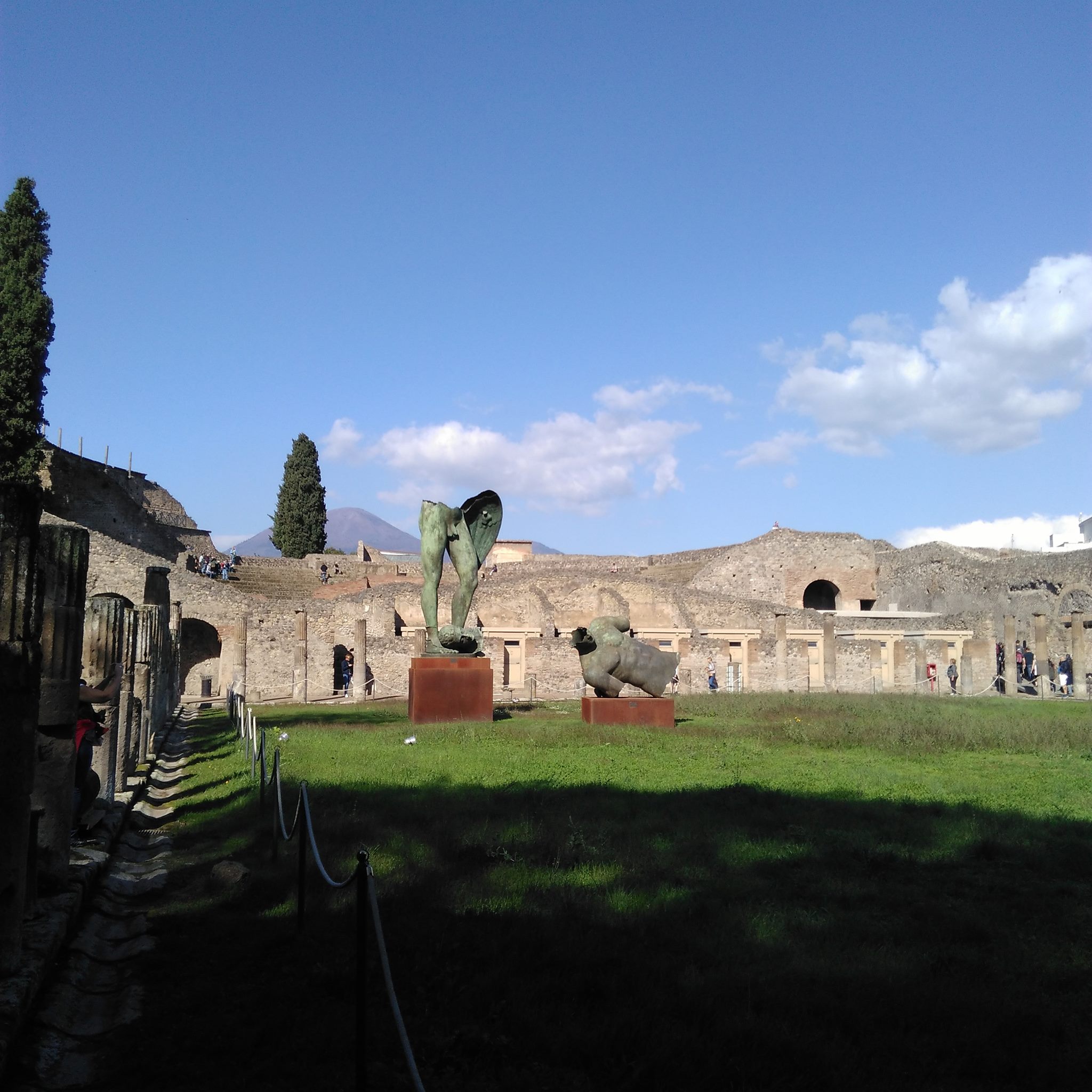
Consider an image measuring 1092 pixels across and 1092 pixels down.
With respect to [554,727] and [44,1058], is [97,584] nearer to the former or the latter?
[554,727]

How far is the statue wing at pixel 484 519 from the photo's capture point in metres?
15.4

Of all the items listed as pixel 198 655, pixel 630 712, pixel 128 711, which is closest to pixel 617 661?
pixel 630 712

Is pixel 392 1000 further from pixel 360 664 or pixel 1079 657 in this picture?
pixel 1079 657

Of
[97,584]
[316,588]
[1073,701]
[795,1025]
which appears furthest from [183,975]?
[316,588]

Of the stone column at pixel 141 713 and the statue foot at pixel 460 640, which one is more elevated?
the statue foot at pixel 460 640

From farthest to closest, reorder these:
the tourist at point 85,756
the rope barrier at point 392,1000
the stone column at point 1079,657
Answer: the stone column at point 1079,657 → the tourist at point 85,756 → the rope barrier at point 392,1000

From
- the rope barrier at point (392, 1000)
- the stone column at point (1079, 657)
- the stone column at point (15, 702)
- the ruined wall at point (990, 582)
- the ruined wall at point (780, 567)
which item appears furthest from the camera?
the ruined wall at point (780, 567)

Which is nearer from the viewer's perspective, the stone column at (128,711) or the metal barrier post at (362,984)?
the metal barrier post at (362,984)

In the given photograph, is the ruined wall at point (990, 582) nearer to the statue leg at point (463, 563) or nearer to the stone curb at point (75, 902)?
the statue leg at point (463, 563)

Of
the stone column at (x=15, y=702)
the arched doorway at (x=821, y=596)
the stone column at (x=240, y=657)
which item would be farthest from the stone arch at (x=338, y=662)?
the stone column at (x=15, y=702)

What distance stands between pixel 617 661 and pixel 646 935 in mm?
9832

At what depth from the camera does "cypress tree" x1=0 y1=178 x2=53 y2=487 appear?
98.8 feet

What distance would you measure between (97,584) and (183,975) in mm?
29174

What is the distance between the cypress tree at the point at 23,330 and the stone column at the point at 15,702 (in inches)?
1158
